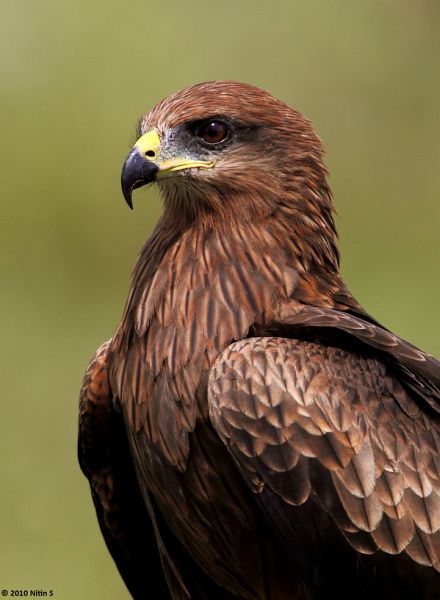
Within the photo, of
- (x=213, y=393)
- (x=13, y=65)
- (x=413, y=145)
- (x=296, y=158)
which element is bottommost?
(x=213, y=393)

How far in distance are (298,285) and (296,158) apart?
529 millimetres

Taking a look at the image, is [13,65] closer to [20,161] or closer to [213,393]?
[20,161]

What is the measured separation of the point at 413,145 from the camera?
1397 centimetres

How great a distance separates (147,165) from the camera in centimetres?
667

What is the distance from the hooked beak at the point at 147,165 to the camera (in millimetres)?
6629

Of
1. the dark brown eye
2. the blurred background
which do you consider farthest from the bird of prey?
the blurred background

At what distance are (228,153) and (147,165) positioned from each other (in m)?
0.36

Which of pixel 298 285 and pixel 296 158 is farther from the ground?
pixel 296 158

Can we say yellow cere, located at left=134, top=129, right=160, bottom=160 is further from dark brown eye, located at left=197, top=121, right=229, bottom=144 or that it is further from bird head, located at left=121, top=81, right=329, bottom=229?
dark brown eye, located at left=197, top=121, right=229, bottom=144

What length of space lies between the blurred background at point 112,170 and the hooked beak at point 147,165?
3838 mm

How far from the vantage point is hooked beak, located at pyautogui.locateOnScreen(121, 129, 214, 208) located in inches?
261

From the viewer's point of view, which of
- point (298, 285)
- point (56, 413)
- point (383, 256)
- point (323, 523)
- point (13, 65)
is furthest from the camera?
point (13, 65)

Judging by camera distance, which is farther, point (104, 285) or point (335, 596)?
point (104, 285)

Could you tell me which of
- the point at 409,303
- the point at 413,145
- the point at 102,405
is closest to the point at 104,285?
the point at 409,303
